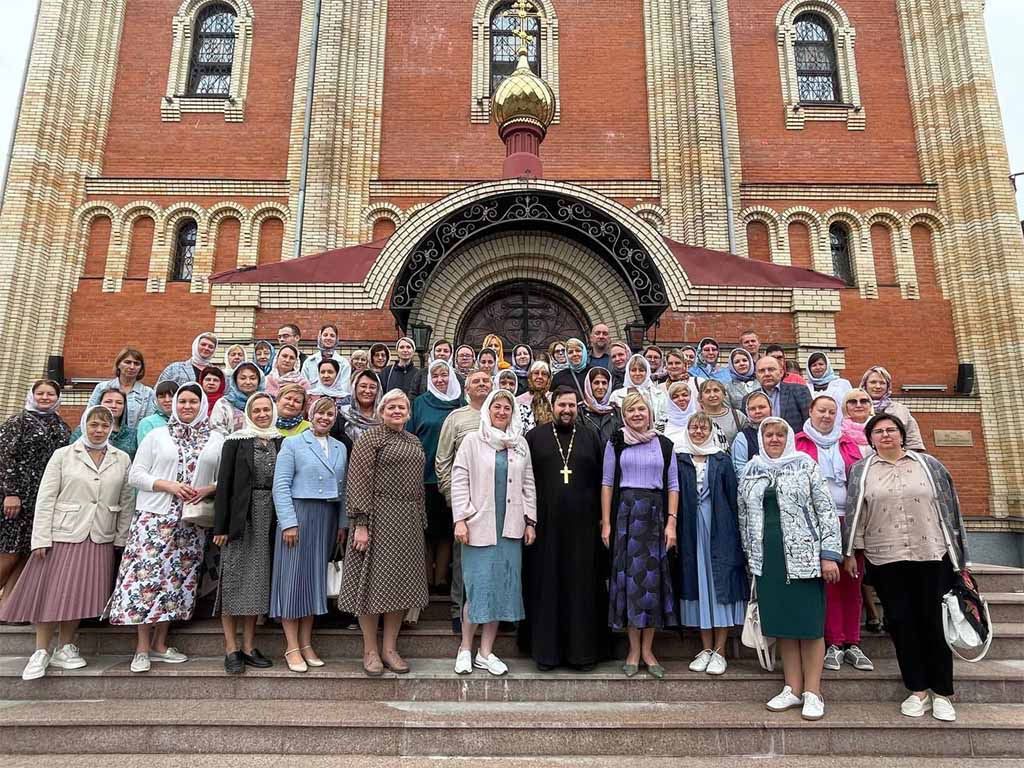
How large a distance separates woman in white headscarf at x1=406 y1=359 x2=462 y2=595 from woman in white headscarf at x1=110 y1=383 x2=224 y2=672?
1435mm

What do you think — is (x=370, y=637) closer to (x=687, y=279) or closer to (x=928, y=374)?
(x=687, y=279)

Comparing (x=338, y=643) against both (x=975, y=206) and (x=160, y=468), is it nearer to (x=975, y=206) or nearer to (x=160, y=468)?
(x=160, y=468)

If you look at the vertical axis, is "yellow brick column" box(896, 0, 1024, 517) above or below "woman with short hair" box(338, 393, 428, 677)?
above

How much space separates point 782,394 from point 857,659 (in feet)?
6.90

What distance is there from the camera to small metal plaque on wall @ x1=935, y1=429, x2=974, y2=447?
988cm

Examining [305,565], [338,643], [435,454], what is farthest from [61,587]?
[435,454]

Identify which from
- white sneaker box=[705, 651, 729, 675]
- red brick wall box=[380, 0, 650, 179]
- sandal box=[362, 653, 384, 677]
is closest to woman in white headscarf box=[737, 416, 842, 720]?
white sneaker box=[705, 651, 729, 675]

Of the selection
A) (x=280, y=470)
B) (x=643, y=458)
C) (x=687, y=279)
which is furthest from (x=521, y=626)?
(x=687, y=279)

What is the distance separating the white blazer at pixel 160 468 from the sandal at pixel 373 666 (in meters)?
1.49

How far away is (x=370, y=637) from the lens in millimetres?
3721

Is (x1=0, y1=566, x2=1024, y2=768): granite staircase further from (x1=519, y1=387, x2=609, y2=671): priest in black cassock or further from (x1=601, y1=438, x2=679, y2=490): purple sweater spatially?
(x1=601, y1=438, x2=679, y2=490): purple sweater

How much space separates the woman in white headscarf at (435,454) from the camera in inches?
176

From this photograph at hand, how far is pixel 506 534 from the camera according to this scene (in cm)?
376

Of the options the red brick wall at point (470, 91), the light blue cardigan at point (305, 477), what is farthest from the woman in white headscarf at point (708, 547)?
the red brick wall at point (470, 91)
